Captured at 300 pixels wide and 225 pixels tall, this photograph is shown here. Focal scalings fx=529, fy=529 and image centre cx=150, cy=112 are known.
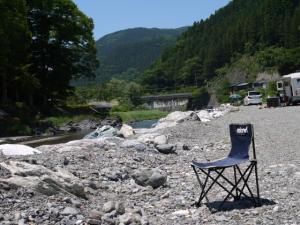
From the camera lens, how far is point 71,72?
61594 mm

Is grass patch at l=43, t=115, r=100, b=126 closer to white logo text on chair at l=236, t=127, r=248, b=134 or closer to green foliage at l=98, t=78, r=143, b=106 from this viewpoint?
white logo text on chair at l=236, t=127, r=248, b=134

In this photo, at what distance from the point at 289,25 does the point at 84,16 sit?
9527 centimetres

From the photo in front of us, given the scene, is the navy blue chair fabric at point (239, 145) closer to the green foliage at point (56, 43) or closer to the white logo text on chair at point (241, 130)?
the white logo text on chair at point (241, 130)

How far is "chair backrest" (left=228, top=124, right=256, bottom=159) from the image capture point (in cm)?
927

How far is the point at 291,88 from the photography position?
47.6m

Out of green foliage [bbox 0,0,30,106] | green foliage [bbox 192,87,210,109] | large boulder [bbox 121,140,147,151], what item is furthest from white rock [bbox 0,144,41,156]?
green foliage [bbox 192,87,210,109]

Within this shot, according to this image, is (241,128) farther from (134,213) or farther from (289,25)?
(289,25)

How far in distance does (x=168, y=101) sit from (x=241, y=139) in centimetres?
13954

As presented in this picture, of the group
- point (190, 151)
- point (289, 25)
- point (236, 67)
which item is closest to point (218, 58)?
point (236, 67)

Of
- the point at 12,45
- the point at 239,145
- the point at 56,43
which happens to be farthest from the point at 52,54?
the point at 239,145

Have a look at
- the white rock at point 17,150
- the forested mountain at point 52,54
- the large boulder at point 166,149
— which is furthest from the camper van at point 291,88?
the white rock at point 17,150

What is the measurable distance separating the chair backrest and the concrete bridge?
134m

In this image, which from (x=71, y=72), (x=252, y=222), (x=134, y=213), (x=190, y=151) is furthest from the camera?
(x=71, y=72)

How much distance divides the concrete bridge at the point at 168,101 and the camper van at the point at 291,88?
310 feet
